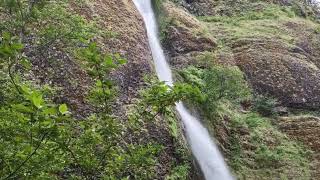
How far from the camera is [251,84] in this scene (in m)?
19.9

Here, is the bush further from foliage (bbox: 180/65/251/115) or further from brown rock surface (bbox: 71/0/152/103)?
brown rock surface (bbox: 71/0/152/103)

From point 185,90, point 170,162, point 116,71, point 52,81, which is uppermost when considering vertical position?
point 185,90

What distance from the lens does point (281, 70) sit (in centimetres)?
2034

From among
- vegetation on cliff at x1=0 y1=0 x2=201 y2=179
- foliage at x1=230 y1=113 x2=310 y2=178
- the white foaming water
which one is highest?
vegetation on cliff at x1=0 y1=0 x2=201 y2=179

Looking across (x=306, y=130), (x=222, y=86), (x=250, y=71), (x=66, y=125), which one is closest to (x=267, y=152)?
(x=306, y=130)

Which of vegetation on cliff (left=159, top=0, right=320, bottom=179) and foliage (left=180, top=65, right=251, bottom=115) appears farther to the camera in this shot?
foliage (left=180, top=65, right=251, bottom=115)

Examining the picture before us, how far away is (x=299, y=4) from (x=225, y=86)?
49.2 ft

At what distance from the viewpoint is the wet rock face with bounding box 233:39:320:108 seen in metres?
19.5

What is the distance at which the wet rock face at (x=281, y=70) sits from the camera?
19.5 meters

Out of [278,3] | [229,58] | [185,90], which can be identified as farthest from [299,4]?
[185,90]

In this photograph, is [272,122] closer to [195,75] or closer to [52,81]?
[195,75]

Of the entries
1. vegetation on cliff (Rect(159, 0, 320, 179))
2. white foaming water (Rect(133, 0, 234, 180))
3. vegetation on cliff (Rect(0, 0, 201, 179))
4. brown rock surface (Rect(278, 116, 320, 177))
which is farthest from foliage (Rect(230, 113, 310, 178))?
vegetation on cliff (Rect(0, 0, 201, 179))

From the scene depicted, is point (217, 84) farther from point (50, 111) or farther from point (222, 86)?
point (50, 111)

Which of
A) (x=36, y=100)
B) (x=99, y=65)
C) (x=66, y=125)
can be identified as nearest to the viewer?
(x=36, y=100)
